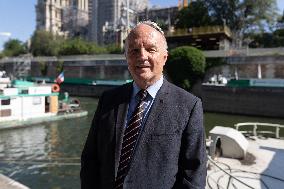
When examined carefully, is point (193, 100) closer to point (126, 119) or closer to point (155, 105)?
point (155, 105)

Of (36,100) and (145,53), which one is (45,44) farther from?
(145,53)

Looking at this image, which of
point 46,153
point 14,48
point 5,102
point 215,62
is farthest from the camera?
point 14,48

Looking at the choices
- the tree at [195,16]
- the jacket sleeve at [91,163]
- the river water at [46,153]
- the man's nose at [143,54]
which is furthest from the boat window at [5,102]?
the tree at [195,16]

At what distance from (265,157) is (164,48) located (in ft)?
26.1

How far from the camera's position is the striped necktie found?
2.58m

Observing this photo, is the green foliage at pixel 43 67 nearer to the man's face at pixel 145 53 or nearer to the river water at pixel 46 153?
the river water at pixel 46 153

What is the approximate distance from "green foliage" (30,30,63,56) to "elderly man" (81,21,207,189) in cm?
8338

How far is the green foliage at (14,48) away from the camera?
342ft

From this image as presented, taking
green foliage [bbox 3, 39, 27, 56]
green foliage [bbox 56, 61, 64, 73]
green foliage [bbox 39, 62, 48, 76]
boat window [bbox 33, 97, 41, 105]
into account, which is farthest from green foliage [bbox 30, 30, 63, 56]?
boat window [bbox 33, 97, 41, 105]

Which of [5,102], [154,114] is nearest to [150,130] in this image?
[154,114]

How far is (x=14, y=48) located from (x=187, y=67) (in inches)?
3337

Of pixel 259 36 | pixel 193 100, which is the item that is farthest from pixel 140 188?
pixel 259 36

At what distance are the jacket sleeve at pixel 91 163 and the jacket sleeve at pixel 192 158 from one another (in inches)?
28.0

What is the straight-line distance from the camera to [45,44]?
8950cm
